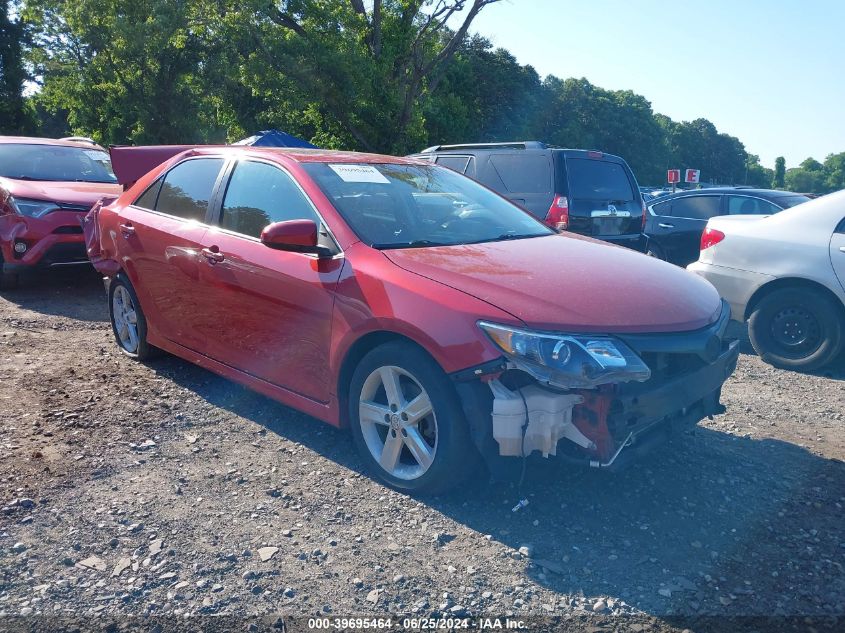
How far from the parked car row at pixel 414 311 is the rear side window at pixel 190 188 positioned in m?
0.02

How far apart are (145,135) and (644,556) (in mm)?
24461

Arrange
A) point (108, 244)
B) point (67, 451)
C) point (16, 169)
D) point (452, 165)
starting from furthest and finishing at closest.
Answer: point (452, 165) < point (16, 169) < point (108, 244) < point (67, 451)

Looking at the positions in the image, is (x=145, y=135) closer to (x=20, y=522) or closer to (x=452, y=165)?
(x=452, y=165)

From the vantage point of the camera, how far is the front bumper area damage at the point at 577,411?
10.6 feet

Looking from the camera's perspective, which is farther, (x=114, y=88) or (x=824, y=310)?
(x=114, y=88)

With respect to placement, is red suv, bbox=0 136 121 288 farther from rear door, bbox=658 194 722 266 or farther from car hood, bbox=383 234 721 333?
rear door, bbox=658 194 722 266

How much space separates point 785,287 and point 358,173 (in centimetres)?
387

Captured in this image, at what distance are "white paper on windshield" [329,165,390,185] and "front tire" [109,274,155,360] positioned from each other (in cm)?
201

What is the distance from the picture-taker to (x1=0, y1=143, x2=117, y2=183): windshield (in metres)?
9.32

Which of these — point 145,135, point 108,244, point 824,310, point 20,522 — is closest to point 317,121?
point 145,135

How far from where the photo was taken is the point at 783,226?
6.42m

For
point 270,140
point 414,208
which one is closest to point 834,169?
point 270,140

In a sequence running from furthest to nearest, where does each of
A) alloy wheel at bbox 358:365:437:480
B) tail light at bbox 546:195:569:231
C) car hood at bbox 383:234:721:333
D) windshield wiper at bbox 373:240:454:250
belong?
tail light at bbox 546:195:569:231 < windshield wiper at bbox 373:240:454:250 < alloy wheel at bbox 358:365:437:480 < car hood at bbox 383:234:721:333

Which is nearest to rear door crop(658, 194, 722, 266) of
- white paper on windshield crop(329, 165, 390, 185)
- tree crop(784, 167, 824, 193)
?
white paper on windshield crop(329, 165, 390, 185)
